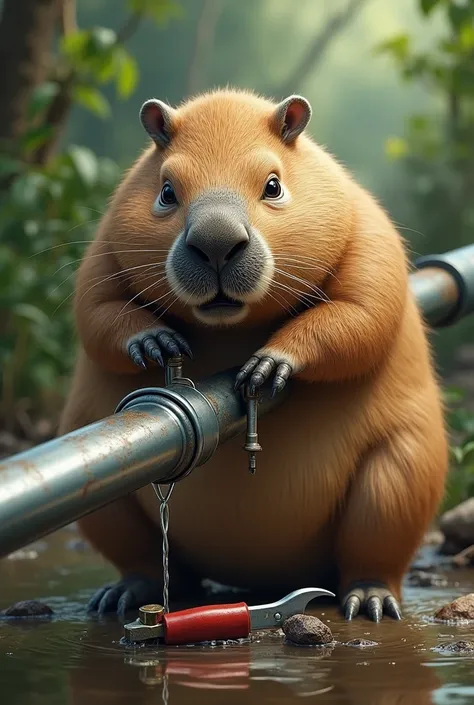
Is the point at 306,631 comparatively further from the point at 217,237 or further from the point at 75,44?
the point at 75,44

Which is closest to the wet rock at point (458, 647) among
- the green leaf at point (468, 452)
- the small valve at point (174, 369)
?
the small valve at point (174, 369)

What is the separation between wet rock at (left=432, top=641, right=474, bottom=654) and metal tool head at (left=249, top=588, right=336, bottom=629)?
1.26ft

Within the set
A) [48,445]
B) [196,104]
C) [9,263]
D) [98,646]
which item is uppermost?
[9,263]

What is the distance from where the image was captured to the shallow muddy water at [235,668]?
90.4 inches

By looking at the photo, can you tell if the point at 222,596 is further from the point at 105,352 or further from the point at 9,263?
the point at 9,263

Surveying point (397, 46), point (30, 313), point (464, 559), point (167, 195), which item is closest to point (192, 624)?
point (167, 195)

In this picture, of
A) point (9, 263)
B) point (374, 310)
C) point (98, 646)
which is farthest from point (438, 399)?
point (9, 263)

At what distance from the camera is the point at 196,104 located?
324 centimetres

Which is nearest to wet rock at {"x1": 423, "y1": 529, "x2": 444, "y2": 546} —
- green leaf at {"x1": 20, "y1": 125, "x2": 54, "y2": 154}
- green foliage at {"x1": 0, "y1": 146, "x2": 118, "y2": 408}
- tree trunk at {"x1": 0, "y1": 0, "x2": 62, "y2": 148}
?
green foliage at {"x1": 0, "y1": 146, "x2": 118, "y2": 408}

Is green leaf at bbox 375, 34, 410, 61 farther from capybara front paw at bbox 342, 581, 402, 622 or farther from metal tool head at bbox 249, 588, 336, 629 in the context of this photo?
metal tool head at bbox 249, 588, 336, 629

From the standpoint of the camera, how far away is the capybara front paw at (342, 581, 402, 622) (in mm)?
3086

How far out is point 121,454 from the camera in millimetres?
2510

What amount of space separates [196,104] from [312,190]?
42 cm

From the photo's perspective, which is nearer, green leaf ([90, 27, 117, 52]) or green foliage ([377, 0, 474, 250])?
green leaf ([90, 27, 117, 52])
